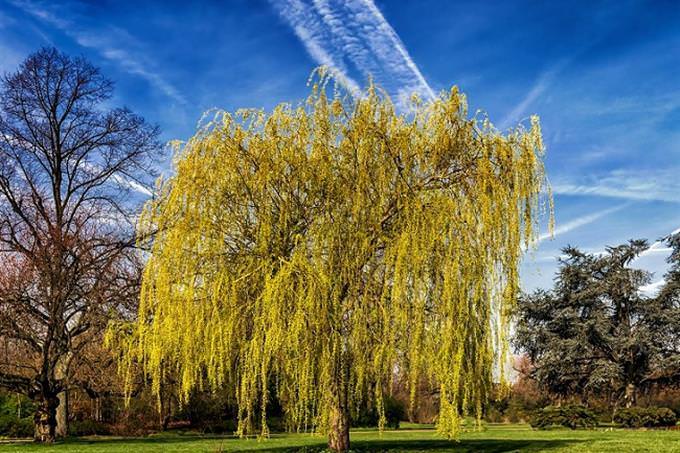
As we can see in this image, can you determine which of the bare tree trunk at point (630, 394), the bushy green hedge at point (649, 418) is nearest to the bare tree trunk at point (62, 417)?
the bushy green hedge at point (649, 418)

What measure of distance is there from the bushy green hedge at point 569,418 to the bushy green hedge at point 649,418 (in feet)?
4.50

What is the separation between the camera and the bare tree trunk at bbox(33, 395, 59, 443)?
2027 cm

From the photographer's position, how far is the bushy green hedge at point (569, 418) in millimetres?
27000

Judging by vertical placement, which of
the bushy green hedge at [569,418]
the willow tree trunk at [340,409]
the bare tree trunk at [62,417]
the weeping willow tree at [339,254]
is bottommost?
the bushy green hedge at [569,418]

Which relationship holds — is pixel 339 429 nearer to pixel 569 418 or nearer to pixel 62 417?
pixel 62 417

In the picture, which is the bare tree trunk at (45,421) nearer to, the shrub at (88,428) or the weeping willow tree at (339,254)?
the shrub at (88,428)

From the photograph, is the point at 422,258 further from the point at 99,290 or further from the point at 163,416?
the point at 163,416

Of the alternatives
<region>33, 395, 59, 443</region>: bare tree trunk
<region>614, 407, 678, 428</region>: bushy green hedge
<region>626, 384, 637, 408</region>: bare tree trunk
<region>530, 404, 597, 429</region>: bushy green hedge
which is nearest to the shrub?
<region>33, 395, 59, 443</region>: bare tree trunk

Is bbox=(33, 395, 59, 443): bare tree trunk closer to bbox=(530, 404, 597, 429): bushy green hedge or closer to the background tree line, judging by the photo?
the background tree line

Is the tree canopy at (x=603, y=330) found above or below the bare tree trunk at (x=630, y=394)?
above

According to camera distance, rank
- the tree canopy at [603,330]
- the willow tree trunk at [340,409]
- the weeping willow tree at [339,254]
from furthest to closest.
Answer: the tree canopy at [603,330] → the willow tree trunk at [340,409] → the weeping willow tree at [339,254]

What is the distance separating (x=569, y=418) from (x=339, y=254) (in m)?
19.8

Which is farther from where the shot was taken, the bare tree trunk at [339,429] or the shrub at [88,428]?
the shrub at [88,428]

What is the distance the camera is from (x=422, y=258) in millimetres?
11438
